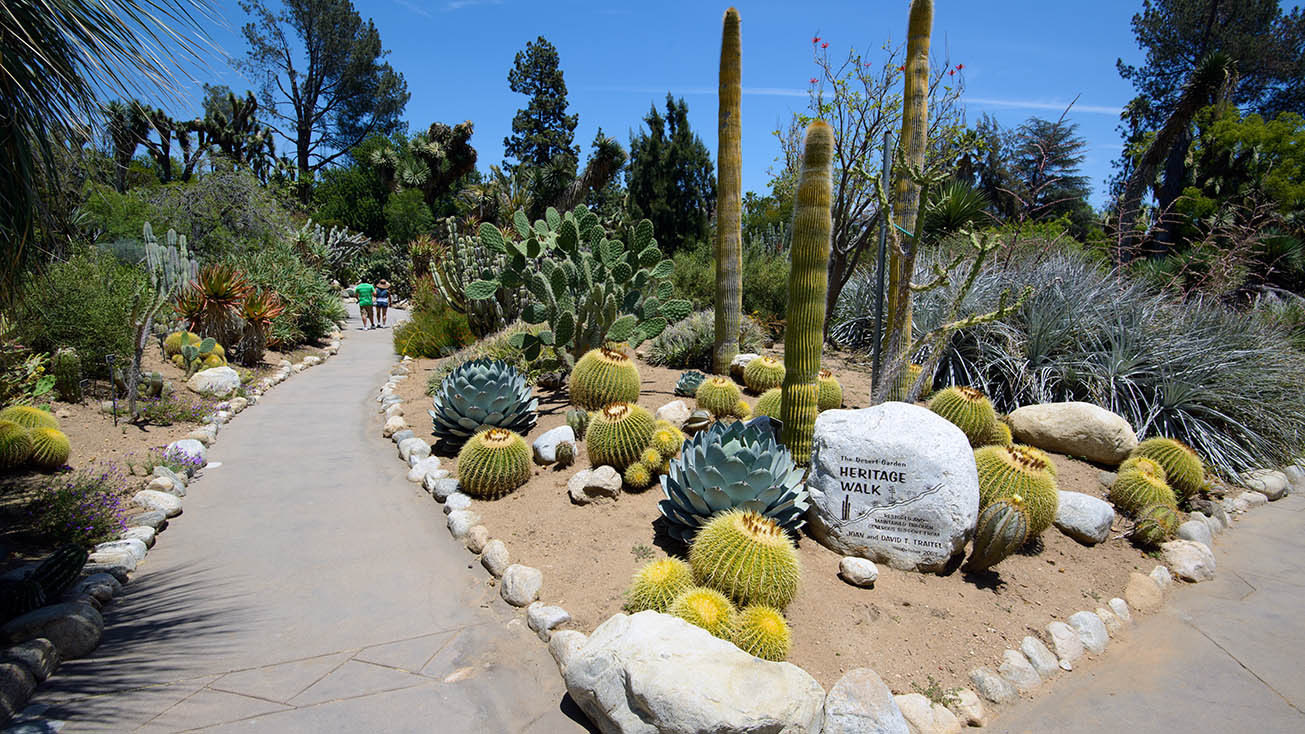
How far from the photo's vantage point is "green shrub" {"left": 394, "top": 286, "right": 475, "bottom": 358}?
11.4 m

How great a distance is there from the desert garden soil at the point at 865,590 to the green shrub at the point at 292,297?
379 inches

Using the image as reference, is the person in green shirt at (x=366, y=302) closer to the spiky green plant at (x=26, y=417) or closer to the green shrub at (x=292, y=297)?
the green shrub at (x=292, y=297)

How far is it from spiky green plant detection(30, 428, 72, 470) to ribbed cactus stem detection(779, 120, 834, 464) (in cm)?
616

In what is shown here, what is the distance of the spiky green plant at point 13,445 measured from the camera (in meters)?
5.20

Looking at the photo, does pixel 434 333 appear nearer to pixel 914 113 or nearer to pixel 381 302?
pixel 381 302

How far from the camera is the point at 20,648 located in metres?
3.07

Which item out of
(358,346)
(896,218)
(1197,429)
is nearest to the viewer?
(1197,429)

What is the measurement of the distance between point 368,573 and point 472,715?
1.76 meters

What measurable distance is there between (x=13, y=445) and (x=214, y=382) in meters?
3.50

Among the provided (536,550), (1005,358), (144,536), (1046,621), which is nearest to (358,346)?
(144,536)

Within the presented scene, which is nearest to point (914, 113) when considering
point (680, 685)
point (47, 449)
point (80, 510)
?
point (680, 685)

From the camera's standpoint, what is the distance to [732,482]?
3.97m

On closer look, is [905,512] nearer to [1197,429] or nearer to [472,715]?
[472,715]

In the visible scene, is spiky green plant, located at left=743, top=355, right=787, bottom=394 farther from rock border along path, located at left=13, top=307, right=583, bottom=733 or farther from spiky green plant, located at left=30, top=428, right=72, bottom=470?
spiky green plant, located at left=30, top=428, right=72, bottom=470
